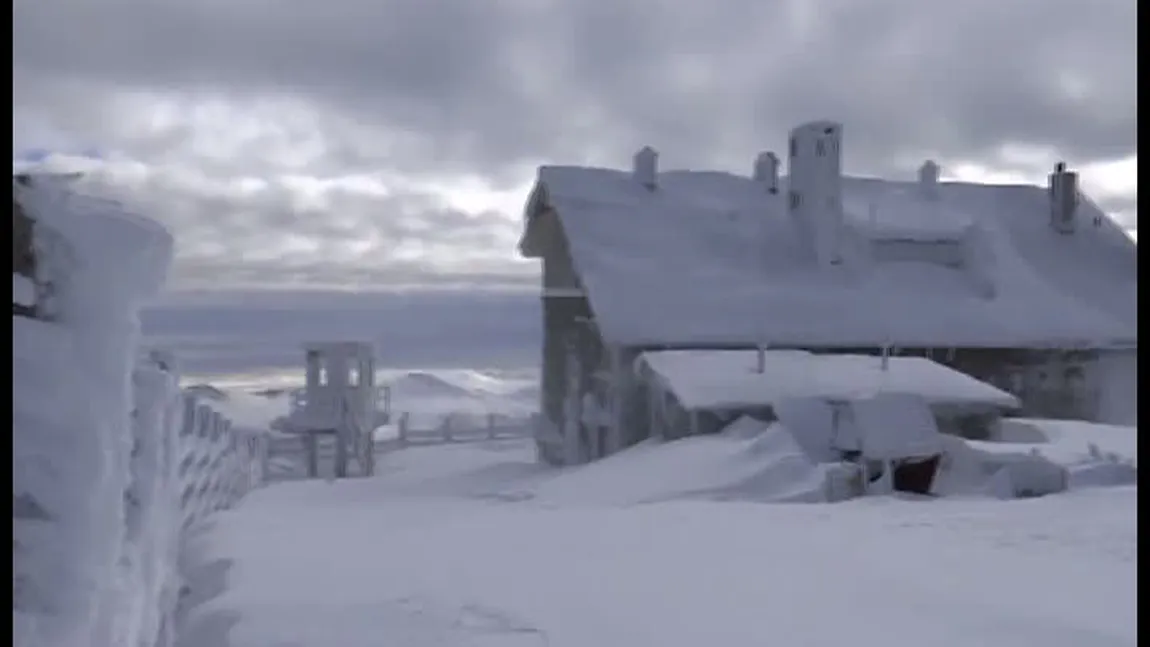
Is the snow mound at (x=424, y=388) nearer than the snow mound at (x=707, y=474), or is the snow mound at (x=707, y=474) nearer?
the snow mound at (x=707, y=474)

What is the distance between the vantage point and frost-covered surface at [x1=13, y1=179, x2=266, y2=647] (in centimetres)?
181

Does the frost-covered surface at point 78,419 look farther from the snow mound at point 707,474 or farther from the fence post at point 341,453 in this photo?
the fence post at point 341,453

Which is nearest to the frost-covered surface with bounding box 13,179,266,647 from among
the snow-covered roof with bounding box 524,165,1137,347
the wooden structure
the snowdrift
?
the snowdrift

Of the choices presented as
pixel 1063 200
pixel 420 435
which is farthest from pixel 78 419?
pixel 1063 200

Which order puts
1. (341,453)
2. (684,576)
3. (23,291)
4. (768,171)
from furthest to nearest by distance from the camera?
1. (768,171)
2. (341,453)
3. (684,576)
4. (23,291)

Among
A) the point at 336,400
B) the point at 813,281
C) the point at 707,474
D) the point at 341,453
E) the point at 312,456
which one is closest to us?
the point at 707,474

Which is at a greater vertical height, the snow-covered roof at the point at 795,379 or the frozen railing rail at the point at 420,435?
the snow-covered roof at the point at 795,379

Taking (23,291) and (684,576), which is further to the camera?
(684,576)

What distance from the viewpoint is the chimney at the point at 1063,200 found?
20359 mm

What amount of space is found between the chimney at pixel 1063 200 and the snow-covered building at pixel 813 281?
4 cm

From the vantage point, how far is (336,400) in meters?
16.8

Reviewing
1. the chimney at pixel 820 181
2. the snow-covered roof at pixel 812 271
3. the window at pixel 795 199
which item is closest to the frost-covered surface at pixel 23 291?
the snow-covered roof at pixel 812 271

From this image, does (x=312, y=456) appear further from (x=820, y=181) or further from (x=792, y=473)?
(x=792, y=473)

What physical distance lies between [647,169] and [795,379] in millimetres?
6936
